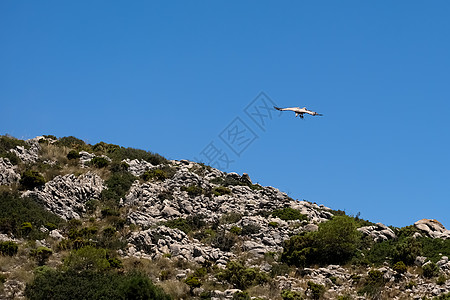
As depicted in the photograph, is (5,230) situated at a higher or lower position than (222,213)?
lower

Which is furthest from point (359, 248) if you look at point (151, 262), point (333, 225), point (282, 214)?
point (151, 262)

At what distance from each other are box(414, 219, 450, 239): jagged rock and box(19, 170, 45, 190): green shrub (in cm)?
3053

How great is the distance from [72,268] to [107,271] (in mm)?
2016

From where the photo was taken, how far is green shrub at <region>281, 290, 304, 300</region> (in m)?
29.4

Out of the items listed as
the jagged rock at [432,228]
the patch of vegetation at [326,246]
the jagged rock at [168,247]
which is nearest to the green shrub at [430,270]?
the patch of vegetation at [326,246]

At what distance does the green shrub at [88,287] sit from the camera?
86.6ft

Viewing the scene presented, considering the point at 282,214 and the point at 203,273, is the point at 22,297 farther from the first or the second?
the point at 282,214

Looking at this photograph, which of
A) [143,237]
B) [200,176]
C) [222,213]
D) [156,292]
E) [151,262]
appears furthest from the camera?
[200,176]

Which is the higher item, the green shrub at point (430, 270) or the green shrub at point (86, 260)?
the green shrub at point (430, 270)

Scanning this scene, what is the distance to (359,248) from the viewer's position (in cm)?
3831

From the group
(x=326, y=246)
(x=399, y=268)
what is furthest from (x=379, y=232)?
(x=399, y=268)

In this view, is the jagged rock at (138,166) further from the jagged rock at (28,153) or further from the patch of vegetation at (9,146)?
the patch of vegetation at (9,146)

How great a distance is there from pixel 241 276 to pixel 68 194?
16915 mm

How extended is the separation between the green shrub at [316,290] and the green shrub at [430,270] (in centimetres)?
721
